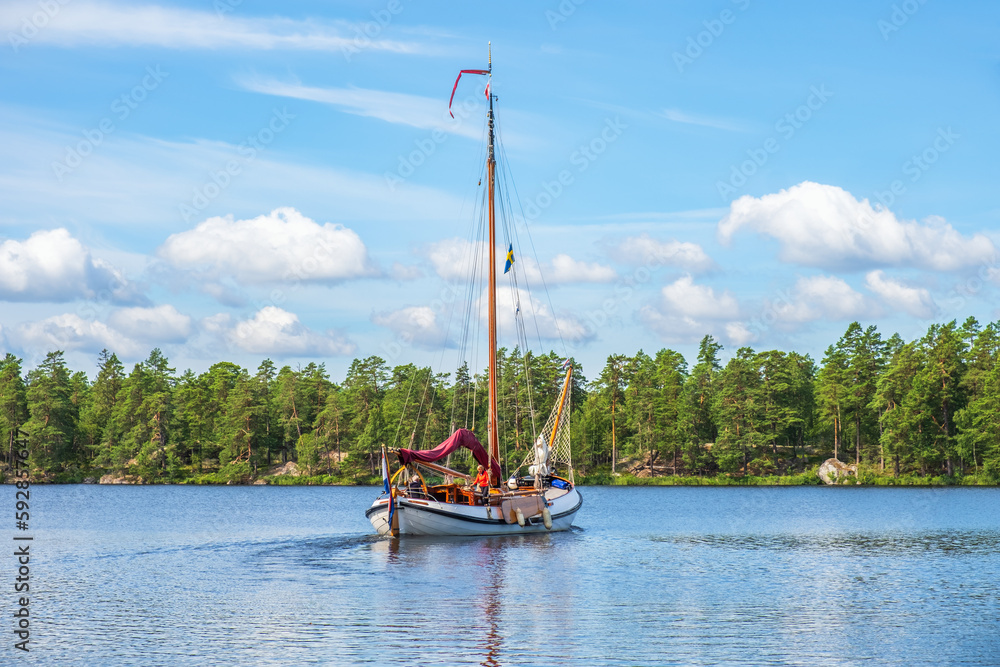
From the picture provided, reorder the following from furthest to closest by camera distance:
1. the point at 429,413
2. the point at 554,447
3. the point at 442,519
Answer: the point at 429,413 < the point at 554,447 < the point at 442,519

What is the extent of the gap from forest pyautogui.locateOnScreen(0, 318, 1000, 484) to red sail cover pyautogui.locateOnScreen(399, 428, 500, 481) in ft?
231

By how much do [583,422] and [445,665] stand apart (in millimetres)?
117282

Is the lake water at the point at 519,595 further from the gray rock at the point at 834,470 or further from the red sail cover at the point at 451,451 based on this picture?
the gray rock at the point at 834,470

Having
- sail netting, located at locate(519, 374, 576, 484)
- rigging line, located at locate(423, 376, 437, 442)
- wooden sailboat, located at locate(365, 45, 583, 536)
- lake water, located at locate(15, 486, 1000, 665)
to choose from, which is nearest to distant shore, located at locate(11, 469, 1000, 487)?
rigging line, located at locate(423, 376, 437, 442)

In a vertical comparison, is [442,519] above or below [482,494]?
below

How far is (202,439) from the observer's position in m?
160

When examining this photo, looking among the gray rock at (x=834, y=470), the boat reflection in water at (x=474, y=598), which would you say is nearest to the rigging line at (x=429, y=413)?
the gray rock at (x=834, y=470)

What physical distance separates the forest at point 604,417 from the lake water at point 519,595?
62772 mm

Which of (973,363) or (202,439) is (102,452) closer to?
(202,439)

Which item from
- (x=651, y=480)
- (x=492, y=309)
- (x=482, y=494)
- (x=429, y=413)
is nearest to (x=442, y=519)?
(x=482, y=494)

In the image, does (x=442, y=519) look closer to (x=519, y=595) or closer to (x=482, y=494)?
(x=482, y=494)

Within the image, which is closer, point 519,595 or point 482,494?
point 519,595

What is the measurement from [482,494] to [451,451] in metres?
3.59

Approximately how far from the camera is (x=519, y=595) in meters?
35.4
